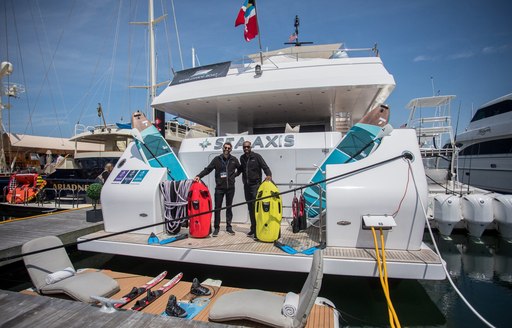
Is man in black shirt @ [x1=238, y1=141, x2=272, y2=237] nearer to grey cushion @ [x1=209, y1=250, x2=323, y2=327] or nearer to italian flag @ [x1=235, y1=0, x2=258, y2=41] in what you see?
grey cushion @ [x1=209, y1=250, x2=323, y2=327]

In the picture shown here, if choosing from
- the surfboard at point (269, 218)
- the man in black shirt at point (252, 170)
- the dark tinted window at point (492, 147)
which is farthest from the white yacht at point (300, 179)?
the dark tinted window at point (492, 147)

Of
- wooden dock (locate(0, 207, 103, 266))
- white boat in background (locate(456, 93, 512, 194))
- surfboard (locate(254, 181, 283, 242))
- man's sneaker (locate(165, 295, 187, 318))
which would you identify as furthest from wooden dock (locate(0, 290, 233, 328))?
white boat in background (locate(456, 93, 512, 194))

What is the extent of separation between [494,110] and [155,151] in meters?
19.5

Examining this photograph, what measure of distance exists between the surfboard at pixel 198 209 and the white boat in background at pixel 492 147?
13.7 meters

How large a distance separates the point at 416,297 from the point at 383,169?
2.13m

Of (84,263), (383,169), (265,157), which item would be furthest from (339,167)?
(84,263)

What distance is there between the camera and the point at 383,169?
3807mm

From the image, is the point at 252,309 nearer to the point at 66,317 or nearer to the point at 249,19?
the point at 66,317

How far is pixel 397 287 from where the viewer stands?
421 cm

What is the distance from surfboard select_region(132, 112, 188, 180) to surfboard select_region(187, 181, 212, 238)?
1024mm

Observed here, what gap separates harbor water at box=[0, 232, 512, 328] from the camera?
3.65 metres

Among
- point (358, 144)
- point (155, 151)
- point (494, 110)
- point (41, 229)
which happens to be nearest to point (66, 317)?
point (155, 151)

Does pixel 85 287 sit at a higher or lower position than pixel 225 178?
lower

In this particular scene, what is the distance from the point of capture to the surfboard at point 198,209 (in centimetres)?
427
